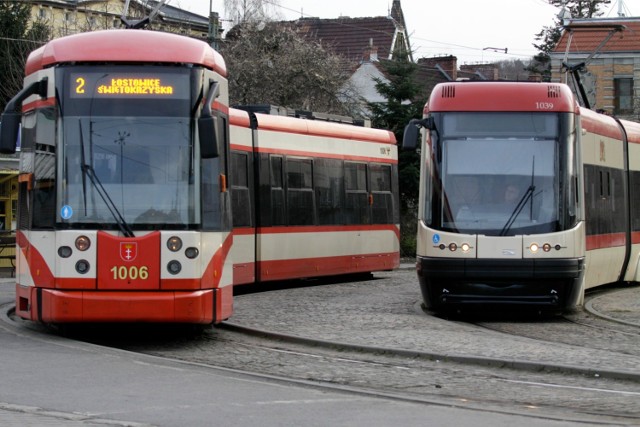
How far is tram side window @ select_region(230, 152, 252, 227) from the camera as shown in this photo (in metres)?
22.0

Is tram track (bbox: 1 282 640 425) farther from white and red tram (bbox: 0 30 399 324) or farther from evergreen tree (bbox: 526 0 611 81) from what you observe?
evergreen tree (bbox: 526 0 611 81)

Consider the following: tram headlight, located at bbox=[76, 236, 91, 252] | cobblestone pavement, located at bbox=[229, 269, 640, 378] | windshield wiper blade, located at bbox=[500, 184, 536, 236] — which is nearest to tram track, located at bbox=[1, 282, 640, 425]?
cobblestone pavement, located at bbox=[229, 269, 640, 378]

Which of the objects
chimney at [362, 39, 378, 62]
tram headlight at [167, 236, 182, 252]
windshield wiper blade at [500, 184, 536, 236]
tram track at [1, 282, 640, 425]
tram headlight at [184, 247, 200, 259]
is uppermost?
chimney at [362, 39, 378, 62]

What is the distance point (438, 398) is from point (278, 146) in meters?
13.6

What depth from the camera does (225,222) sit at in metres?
14.6

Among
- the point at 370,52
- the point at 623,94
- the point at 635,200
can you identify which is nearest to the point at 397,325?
the point at 635,200

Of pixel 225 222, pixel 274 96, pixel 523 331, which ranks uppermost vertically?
pixel 274 96

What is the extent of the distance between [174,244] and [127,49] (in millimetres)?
2241

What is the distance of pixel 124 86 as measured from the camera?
13883mm

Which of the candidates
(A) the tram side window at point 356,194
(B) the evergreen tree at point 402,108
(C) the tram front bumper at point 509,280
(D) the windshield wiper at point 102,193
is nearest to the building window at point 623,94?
(B) the evergreen tree at point 402,108

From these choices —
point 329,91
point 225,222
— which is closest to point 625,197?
point 225,222

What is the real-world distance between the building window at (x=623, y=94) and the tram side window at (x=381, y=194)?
137 ft

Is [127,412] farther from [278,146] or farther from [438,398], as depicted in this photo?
[278,146]

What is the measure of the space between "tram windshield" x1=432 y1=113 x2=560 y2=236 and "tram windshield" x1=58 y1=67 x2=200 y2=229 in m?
5.15
